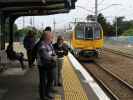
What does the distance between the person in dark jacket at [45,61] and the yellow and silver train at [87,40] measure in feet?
66.9

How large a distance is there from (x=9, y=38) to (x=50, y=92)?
12100mm

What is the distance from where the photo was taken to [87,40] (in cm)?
3272

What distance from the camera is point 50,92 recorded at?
42.1ft

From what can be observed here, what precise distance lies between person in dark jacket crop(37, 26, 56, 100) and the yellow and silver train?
20.4 meters

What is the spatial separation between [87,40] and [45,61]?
21137 millimetres

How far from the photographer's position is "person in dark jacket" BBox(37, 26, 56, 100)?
1166cm

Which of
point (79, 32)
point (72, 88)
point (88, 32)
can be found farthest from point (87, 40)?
point (72, 88)

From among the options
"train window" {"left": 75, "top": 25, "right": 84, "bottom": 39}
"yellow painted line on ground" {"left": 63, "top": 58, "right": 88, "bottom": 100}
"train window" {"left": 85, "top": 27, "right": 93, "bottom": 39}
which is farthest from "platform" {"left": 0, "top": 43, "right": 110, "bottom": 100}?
"train window" {"left": 75, "top": 25, "right": 84, "bottom": 39}

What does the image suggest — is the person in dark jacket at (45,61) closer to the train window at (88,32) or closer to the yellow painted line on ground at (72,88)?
the yellow painted line on ground at (72,88)

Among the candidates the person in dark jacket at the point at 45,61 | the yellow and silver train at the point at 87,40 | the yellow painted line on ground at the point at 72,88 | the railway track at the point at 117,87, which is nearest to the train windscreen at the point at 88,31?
the yellow and silver train at the point at 87,40

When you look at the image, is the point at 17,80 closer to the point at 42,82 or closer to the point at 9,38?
the point at 42,82

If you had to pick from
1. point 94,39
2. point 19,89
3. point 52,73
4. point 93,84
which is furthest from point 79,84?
point 94,39

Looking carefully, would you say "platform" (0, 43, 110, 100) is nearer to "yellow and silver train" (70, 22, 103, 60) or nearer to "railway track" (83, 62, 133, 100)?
"railway track" (83, 62, 133, 100)

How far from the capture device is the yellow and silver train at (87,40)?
32594 millimetres
